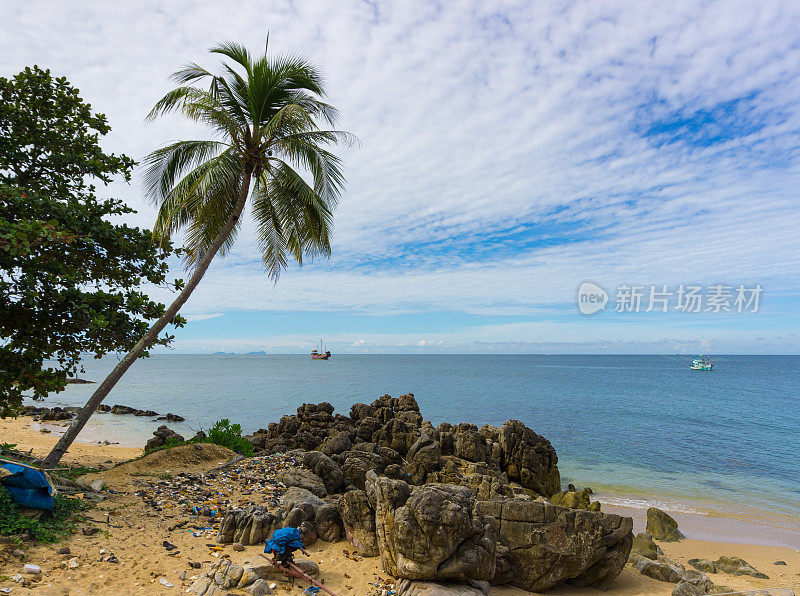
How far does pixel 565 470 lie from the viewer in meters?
20.4

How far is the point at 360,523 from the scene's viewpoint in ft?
24.1

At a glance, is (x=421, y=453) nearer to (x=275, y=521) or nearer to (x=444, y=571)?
(x=275, y=521)

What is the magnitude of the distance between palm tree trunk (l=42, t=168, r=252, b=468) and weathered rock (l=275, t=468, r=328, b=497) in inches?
168

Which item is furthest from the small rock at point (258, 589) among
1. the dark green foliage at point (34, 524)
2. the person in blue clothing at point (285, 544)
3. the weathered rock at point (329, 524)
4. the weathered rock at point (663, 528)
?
the weathered rock at point (663, 528)

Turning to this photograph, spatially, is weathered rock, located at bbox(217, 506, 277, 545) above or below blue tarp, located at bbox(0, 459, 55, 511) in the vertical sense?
below

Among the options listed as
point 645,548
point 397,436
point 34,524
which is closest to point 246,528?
point 34,524

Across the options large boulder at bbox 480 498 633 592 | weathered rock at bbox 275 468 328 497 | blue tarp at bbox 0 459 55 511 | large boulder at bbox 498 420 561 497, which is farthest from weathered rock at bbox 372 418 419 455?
blue tarp at bbox 0 459 55 511

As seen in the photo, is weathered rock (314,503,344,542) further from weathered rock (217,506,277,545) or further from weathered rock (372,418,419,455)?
weathered rock (372,418,419,455)

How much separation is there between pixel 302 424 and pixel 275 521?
12464 mm

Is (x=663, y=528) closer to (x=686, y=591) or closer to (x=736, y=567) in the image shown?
(x=736, y=567)

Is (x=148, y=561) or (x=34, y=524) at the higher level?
(x=34, y=524)

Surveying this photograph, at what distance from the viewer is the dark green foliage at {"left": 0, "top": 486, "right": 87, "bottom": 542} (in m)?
5.75

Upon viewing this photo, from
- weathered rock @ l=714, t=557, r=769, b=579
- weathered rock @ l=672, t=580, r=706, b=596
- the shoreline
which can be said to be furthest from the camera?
the shoreline

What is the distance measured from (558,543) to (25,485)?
8.51m
